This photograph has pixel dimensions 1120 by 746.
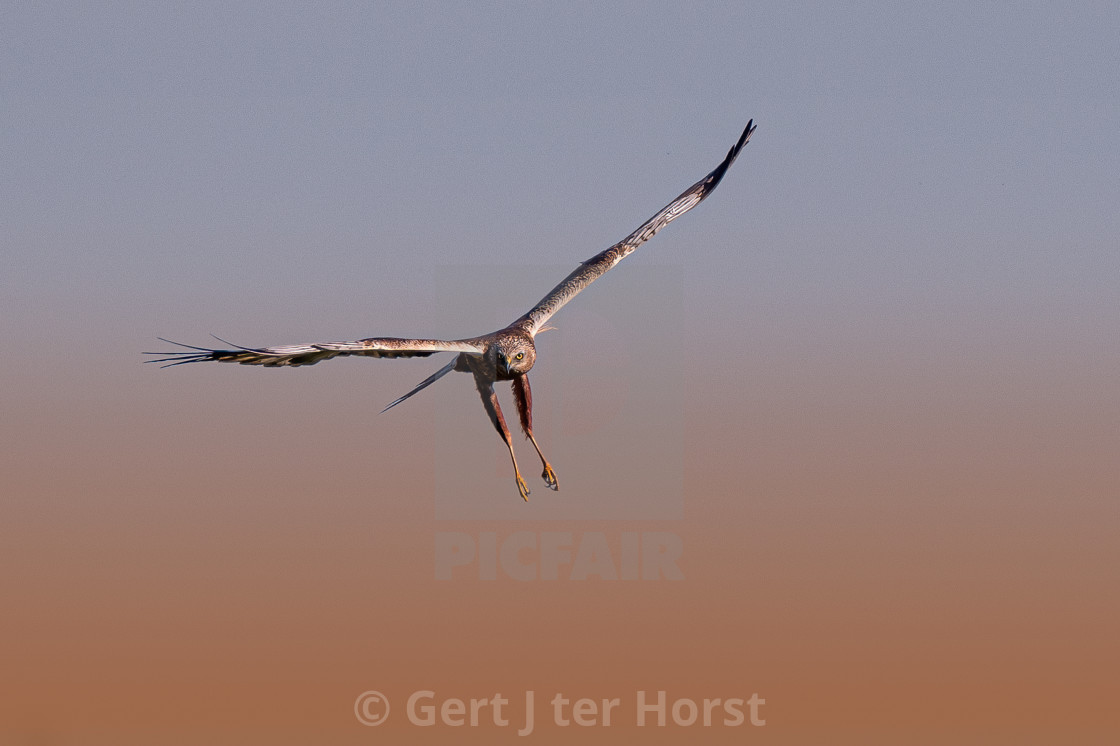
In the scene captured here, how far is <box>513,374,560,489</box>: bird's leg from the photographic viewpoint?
66.9 feet

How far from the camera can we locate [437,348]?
18.2m

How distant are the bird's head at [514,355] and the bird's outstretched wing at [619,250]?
681mm

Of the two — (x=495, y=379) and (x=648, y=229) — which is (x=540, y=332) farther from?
(x=648, y=229)

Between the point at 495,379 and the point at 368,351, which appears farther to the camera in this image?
the point at 495,379

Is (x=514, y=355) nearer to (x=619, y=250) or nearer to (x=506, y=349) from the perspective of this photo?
(x=506, y=349)

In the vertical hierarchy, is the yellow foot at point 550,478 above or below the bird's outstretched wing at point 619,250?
below

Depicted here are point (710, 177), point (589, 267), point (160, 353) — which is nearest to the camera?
point (160, 353)

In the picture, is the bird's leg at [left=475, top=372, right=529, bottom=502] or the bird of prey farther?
the bird's leg at [left=475, top=372, right=529, bottom=502]

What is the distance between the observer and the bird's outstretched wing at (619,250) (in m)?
21.4

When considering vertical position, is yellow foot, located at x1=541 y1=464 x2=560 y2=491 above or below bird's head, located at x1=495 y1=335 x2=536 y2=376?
below

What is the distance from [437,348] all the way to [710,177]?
8.61 m

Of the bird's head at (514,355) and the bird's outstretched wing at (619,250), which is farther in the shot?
the bird's outstretched wing at (619,250)

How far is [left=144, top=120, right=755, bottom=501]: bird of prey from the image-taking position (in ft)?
56.1

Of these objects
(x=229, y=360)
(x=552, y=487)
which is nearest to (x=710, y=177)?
(x=552, y=487)
